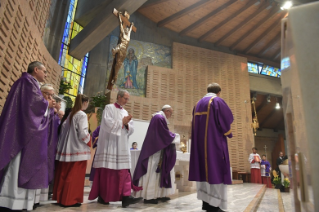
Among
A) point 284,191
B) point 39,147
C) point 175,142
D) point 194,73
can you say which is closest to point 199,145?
point 175,142

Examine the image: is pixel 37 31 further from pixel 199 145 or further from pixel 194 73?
pixel 194 73

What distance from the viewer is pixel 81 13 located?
10.3 m

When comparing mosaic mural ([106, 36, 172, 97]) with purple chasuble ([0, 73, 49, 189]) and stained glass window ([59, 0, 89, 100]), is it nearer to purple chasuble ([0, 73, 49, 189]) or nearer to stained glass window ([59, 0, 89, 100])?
stained glass window ([59, 0, 89, 100])

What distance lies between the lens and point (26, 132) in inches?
95.4

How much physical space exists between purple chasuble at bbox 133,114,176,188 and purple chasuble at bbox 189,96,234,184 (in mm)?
776

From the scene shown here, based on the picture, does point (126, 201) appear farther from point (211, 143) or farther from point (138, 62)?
point (138, 62)

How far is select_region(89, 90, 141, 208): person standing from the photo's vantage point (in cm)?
340

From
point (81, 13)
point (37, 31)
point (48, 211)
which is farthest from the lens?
point (81, 13)

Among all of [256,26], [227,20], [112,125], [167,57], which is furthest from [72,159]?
[256,26]

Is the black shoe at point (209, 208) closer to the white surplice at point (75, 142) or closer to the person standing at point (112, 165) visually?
the person standing at point (112, 165)

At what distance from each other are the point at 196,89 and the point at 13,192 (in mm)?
10266

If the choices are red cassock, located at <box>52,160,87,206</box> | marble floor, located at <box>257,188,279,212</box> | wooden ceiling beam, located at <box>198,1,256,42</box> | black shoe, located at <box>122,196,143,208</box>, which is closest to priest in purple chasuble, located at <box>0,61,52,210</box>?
red cassock, located at <box>52,160,87,206</box>

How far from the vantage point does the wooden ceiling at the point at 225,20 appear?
10.7m

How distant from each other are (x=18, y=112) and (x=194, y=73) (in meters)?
10.3
